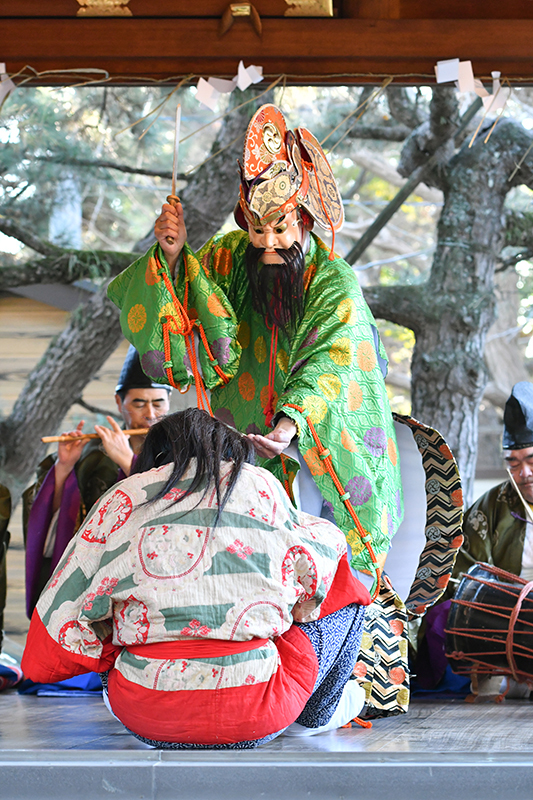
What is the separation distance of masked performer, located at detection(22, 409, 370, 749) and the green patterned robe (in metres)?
0.49

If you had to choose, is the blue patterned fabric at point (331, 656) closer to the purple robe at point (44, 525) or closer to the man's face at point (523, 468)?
the purple robe at point (44, 525)

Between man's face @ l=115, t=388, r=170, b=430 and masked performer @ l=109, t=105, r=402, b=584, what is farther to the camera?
man's face @ l=115, t=388, r=170, b=430

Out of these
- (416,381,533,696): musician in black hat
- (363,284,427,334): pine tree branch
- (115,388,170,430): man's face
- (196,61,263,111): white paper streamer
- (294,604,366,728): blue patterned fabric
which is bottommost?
(294,604,366,728): blue patterned fabric

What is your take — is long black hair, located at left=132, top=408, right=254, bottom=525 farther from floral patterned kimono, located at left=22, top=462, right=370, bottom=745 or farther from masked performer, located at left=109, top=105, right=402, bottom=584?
masked performer, located at left=109, top=105, right=402, bottom=584

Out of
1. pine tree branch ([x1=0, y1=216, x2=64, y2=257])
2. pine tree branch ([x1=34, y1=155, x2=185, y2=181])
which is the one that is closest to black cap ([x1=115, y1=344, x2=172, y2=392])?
pine tree branch ([x1=0, y1=216, x2=64, y2=257])

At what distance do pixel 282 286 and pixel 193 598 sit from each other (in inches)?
44.7

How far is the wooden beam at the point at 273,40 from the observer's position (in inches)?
115

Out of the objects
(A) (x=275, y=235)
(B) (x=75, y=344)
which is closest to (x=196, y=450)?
(A) (x=275, y=235)

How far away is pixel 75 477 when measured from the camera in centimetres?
355

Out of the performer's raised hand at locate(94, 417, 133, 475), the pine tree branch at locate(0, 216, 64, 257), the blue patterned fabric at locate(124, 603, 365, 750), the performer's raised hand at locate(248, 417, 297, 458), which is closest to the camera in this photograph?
the blue patterned fabric at locate(124, 603, 365, 750)

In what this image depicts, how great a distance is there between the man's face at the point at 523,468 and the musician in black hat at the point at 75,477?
1469 mm

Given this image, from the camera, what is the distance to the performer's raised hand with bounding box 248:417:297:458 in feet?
6.88

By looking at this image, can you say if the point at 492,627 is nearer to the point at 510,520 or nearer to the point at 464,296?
the point at 510,520

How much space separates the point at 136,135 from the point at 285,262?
468 centimetres
